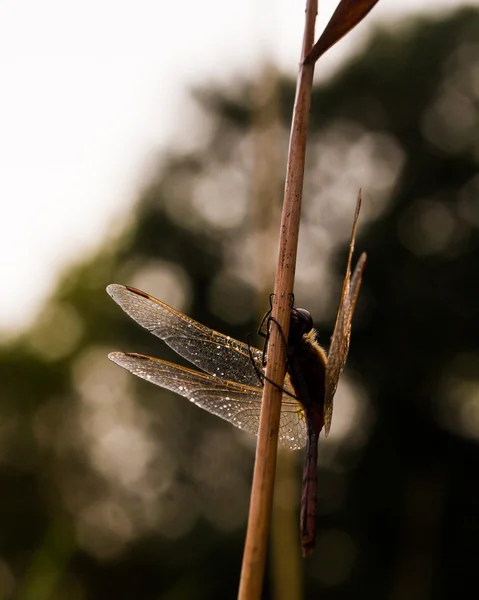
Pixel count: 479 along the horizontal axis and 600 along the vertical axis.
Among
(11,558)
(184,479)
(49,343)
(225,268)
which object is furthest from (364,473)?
(49,343)

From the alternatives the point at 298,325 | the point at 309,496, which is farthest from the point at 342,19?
the point at 309,496

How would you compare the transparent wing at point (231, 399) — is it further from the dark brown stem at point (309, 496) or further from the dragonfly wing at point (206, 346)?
the dark brown stem at point (309, 496)

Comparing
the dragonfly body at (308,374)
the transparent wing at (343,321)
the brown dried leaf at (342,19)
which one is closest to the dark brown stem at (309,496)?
the dragonfly body at (308,374)

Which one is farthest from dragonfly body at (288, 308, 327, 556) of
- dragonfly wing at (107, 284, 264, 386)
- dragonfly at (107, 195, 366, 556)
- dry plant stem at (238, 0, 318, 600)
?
dry plant stem at (238, 0, 318, 600)

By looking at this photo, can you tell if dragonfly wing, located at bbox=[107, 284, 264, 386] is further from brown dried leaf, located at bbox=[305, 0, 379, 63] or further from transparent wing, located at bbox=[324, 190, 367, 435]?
brown dried leaf, located at bbox=[305, 0, 379, 63]

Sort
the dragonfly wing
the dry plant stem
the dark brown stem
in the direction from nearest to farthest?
the dry plant stem
the dark brown stem
the dragonfly wing

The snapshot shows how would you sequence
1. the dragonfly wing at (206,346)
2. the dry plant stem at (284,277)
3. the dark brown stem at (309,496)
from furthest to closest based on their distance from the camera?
the dragonfly wing at (206,346) → the dark brown stem at (309,496) → the dry plant stem at (284,277)

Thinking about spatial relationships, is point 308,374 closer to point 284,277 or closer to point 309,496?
point 309,496
